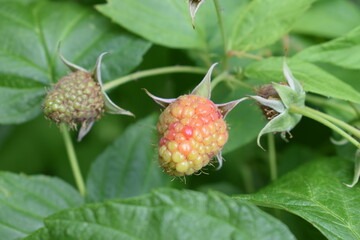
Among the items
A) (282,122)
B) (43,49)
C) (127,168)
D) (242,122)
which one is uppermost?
(43,49)

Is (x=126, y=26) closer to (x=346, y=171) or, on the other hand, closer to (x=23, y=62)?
(x=23, y=62)

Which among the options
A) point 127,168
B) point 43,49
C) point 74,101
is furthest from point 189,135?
point 43,49

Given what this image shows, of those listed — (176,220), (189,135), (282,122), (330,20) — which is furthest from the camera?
(330,20)

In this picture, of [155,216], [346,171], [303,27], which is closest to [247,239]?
[155,216]

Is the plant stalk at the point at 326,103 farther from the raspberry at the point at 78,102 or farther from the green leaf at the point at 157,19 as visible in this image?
the raspberry at the point at 78,102

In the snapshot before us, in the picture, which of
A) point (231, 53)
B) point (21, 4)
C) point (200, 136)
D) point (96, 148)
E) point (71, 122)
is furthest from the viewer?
point (96, 148)

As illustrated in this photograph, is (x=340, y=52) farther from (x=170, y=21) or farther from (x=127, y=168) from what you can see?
(x=127, y=168)
